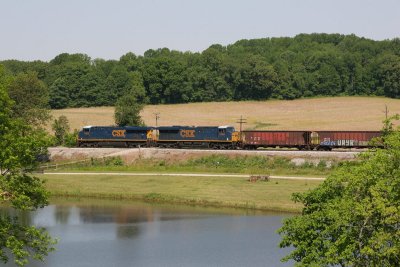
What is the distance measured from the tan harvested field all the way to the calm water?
72.0m

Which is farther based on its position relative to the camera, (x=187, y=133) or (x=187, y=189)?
(x=187, y=133)

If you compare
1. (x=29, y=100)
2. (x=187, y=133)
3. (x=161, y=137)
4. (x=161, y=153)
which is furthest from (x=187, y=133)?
(x=29, y=100)

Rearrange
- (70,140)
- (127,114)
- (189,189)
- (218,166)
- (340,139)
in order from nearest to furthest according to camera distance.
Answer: (189,189)
(218,166)
(340,139)
(70,140)
(127,114)

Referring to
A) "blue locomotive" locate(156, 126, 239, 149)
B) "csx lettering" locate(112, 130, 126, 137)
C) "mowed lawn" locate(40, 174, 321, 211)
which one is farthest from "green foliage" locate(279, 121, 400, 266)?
"csx lettering" locate(112, 130, 126, 137)

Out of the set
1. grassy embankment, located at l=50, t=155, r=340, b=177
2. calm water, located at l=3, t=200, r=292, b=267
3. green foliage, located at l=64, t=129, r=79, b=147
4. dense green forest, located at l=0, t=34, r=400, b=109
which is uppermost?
dense green forest, located at l=0, t=34, r=400, b=109

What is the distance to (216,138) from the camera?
104 metres

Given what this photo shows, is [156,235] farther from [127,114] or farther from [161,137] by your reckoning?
[127,114]

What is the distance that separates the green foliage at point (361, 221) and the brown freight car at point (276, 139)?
66622 mm

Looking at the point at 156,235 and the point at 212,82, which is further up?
the point at 212,82

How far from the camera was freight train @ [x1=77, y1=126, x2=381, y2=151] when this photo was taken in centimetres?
9775

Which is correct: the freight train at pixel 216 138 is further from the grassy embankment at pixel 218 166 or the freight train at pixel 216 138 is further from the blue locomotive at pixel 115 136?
the grassy embankment at pixel 218 166

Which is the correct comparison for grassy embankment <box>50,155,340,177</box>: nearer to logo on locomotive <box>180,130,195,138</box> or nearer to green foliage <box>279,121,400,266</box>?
logo on locomotive <box>180,130,195,138</box>

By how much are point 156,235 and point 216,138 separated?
157 feet

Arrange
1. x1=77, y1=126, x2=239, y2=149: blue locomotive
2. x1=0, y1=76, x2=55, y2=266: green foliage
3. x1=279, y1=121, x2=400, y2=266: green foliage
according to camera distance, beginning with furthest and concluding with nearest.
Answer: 1. x1=77, y1=126, x2=239, y2=149: blue locomotive
2. x1=0, y1=76, x2=55, y2=266: green foliage
3. x1=279, y1=121, x2=400, y2=266: green foliage
